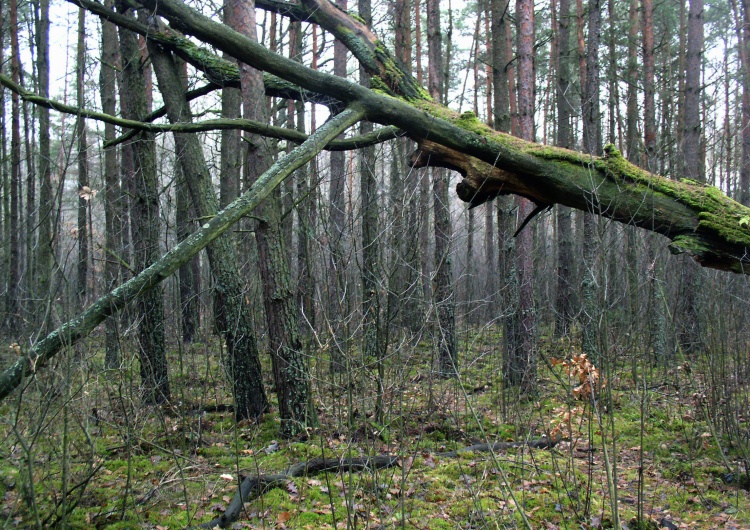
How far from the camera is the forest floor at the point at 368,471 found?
146 inches

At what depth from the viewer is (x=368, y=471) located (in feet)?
14.7

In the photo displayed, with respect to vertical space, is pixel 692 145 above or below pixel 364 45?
above

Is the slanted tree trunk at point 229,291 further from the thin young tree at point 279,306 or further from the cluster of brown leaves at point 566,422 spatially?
the cluster of brown leaves at point 566,422

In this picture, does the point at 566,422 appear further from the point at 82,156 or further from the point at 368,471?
the point at 82,156

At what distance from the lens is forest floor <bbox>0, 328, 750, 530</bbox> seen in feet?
12.2

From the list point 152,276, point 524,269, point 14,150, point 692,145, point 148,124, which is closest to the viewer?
point 152,276

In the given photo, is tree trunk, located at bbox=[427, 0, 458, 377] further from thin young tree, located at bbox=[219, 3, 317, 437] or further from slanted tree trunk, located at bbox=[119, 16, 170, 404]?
slanted tree trunk, located at bbox=[119, 16, 170, 404]

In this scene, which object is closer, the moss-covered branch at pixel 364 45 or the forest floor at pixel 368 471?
the forest floor at pixel 368 471

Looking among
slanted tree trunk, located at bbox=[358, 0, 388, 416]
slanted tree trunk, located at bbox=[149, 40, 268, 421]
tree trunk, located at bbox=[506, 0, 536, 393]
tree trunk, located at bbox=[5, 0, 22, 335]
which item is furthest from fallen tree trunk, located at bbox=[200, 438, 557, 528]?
tree trunk, located at bbox=[5, 0, 22, 335]

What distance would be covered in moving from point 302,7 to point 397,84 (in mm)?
1357

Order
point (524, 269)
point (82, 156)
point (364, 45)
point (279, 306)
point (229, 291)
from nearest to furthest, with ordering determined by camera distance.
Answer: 1. point (364, 45)
2. point (82, 156)
3. point (279, 306)
4. point (229, 291)
5. point (524, 269)

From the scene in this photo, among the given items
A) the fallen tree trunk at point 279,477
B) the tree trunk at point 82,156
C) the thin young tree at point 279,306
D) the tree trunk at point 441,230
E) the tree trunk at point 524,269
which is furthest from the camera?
the tree trunk at point 441,230

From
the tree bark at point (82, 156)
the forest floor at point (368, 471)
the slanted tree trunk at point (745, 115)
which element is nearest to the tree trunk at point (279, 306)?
the forest floor at point (368, 471)

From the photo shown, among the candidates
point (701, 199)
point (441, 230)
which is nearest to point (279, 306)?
point (441, 230)
